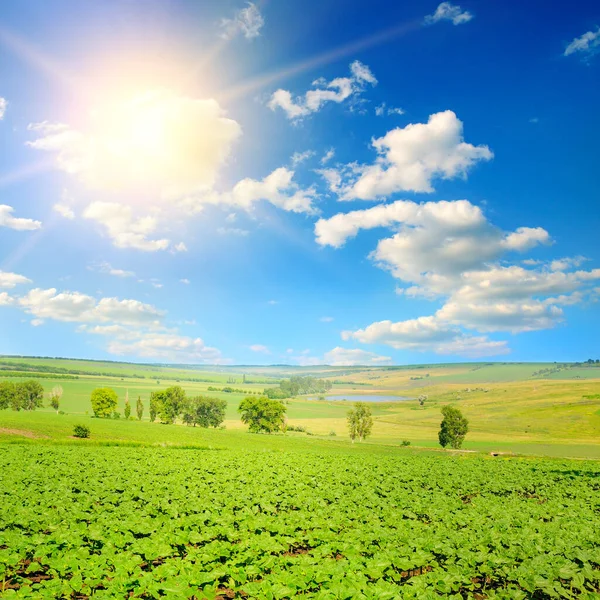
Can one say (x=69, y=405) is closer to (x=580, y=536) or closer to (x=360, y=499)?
(x=360, y=499)

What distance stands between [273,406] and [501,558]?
114895 millimetres

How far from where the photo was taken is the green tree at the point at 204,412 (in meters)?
139

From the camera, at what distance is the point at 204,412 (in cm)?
14325

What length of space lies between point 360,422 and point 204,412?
5643 cm

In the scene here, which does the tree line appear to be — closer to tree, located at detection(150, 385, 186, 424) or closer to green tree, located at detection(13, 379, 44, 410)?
green tree, located at detection(13, 379, 44, 410)

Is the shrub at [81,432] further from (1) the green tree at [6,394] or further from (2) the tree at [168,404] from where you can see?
(1) the green tree at [6,394]

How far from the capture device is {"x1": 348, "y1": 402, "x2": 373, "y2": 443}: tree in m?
122

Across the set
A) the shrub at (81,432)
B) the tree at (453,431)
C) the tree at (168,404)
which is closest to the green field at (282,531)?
the shrub at (81,432)


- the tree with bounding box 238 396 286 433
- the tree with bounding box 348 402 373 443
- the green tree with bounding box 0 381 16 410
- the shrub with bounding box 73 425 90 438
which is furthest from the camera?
the green tree with bounding box 0 381 16 410

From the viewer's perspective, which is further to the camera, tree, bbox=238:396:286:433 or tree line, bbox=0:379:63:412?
tree line, bbox=0:379:63:412

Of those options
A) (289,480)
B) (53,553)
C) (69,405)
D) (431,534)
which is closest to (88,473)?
(289,480)

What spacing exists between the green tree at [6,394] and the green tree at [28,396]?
1.37 meters

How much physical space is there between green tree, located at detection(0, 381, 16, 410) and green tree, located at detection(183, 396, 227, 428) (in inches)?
2600

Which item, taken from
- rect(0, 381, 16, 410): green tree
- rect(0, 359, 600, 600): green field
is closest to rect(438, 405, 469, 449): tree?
rect(0, 359, 600, 600): green field
